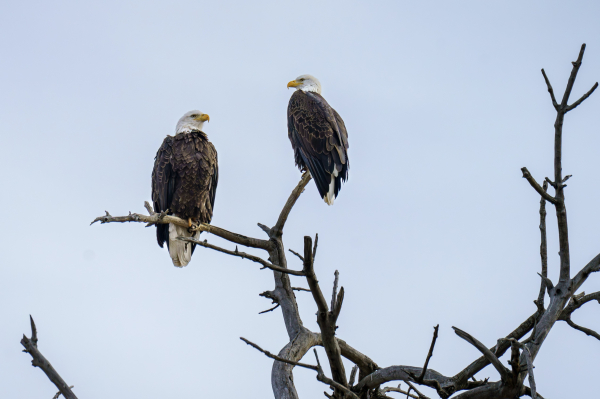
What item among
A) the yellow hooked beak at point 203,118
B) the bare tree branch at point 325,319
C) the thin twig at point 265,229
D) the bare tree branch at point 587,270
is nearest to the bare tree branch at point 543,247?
the bare tree branch at point 587,270

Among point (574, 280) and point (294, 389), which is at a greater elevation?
point (574, 280)

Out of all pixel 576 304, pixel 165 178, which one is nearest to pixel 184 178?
pixel 165 178

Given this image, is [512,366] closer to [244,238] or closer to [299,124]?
[244,238]

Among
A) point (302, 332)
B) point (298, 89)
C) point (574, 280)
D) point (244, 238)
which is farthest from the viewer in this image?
point (298, 89)

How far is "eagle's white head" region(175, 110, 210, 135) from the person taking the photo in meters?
6.70

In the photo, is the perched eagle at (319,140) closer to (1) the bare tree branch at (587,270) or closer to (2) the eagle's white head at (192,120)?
(2) the eagle's white head at (192,120)

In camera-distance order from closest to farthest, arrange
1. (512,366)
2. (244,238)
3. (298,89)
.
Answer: (512,366) → (244,238) → (298,89)

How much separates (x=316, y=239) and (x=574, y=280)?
1.34 metres

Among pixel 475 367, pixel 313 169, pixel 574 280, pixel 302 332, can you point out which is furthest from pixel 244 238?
pixel 574 280

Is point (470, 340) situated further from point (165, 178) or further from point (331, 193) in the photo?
point (165, 178)

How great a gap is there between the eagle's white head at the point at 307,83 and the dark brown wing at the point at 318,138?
1.57 feet

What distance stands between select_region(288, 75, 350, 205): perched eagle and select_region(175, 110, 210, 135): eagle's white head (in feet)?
3.37

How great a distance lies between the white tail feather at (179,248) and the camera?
616 centimetres

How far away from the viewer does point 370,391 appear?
3609mm
